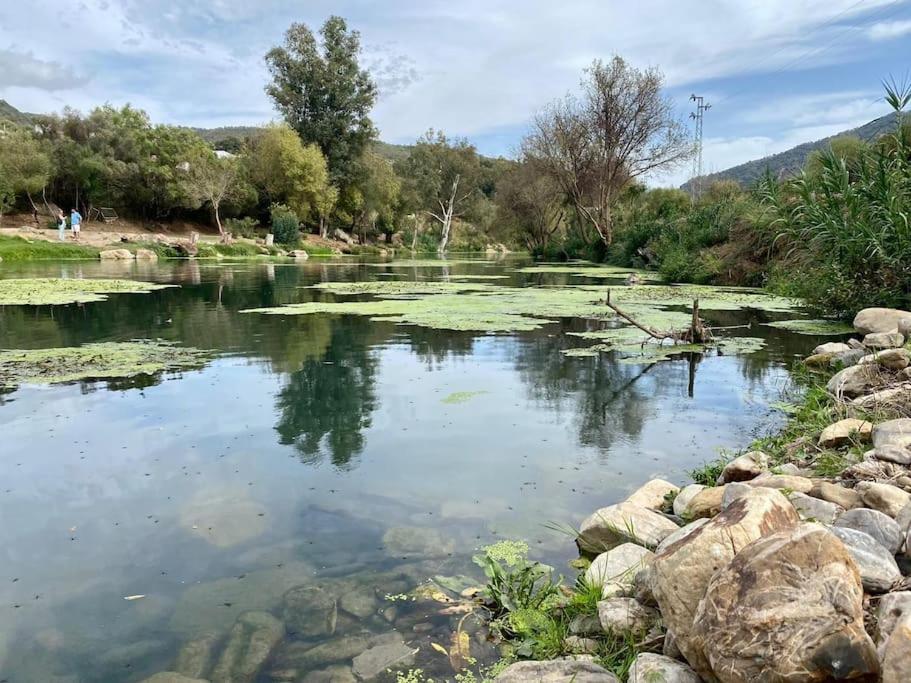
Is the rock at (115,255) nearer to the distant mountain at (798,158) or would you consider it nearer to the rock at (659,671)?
the distant mountain at (798,158)

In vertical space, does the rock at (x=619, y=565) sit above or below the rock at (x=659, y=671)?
below

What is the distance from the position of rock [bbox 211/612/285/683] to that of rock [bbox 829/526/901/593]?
90.6 inches

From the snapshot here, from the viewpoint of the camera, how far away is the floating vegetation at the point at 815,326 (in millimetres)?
Answer: 10477

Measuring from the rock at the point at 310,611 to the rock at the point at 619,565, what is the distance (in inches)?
47.3

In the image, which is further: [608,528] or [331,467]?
[331,467]

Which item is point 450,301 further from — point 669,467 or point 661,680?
point 661,680

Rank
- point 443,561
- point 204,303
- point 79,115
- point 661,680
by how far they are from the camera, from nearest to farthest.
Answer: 1. point 661,680
2. point 443,561
3. point 204,303
4. point 79,115

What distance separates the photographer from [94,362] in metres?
7.93

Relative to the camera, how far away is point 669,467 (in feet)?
15.7

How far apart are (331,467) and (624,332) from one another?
7296 millimetres

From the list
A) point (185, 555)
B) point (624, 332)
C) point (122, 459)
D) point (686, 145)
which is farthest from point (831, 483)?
point (686, 145)

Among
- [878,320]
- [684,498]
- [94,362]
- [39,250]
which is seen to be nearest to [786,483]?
[684,498]

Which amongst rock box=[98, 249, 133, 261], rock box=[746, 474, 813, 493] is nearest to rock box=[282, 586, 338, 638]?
rock box=[746, 474, 813, 493]

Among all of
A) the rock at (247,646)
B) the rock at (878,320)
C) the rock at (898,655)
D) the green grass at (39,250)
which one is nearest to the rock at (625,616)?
the rock at (898,655)
